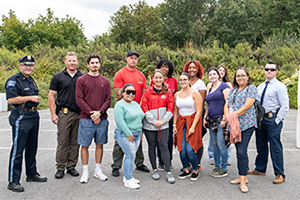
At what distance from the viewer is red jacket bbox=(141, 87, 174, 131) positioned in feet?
15.3

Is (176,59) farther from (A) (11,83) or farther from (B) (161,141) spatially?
(A) (11,83)

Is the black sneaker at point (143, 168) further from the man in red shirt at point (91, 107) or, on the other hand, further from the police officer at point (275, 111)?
the police officer at point (275, 111)

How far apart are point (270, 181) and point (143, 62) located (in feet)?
49.7

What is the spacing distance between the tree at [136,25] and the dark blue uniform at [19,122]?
80.4 ft

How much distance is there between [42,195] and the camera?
4.01 metres

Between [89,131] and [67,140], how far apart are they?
534 millimetres

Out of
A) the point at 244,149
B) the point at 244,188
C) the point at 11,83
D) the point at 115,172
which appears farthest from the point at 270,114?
the point at 11,83

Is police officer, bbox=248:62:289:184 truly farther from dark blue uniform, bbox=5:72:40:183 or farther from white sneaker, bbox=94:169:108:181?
dark blue uniform, bbox=5:72:40:183

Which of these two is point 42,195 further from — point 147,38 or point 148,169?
point 147,38

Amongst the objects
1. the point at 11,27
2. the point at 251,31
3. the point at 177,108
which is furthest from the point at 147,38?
the point at 177,108

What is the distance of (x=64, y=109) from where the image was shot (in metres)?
4.80

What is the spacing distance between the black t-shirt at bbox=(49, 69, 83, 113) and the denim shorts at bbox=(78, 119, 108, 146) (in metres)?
0.40

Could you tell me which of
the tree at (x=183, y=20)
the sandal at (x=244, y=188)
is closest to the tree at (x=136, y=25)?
the tree at (x=183, y=20)

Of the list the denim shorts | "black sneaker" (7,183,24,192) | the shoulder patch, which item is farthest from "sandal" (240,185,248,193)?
the shoulder patch
